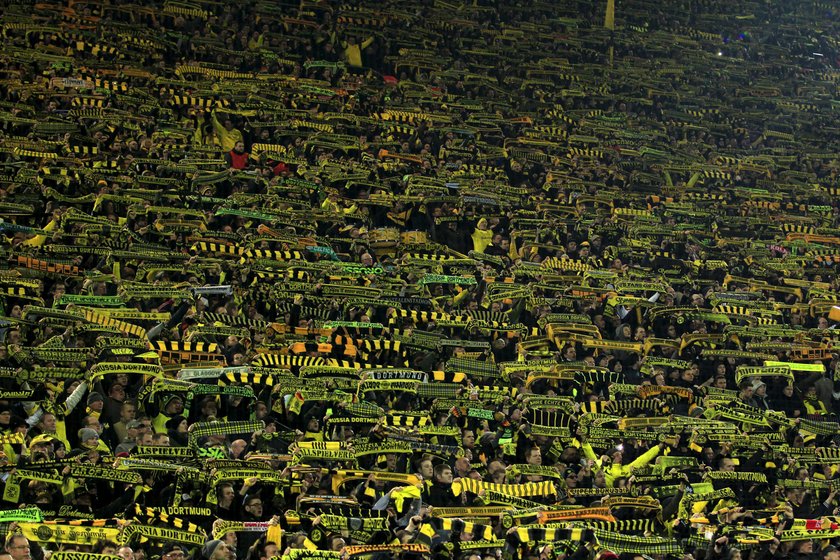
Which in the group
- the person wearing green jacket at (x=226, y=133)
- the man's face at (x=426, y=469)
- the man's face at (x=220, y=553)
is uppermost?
the person wearing green jacket at (x=226, y=133)

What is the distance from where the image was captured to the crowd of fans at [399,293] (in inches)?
882

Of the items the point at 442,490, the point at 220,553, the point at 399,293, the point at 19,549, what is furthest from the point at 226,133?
the point at 19,549

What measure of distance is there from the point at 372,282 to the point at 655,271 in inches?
320

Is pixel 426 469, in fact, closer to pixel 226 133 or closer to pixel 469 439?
pixel 469 439

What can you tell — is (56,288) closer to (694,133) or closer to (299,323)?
(299,323)

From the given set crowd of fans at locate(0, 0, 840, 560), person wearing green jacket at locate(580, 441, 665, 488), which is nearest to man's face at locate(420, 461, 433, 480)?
crowd of fans at locate(0, 0, 840, 560)

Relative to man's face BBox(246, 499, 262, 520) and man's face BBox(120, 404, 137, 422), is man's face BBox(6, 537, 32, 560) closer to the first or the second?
man's face BBox(246, 499, 262, 520)

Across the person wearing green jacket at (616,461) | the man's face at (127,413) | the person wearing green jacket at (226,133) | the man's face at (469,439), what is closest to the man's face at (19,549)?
the man's face at (127,413)

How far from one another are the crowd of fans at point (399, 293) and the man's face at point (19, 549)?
4 centimetres

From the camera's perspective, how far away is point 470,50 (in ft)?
162

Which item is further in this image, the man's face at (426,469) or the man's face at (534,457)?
the man's face at (534,457)

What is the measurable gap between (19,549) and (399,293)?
12.6m

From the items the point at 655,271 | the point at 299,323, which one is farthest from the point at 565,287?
the point at 299,323

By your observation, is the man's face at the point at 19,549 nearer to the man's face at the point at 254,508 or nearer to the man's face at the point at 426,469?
the man's face at the point at 254,508
